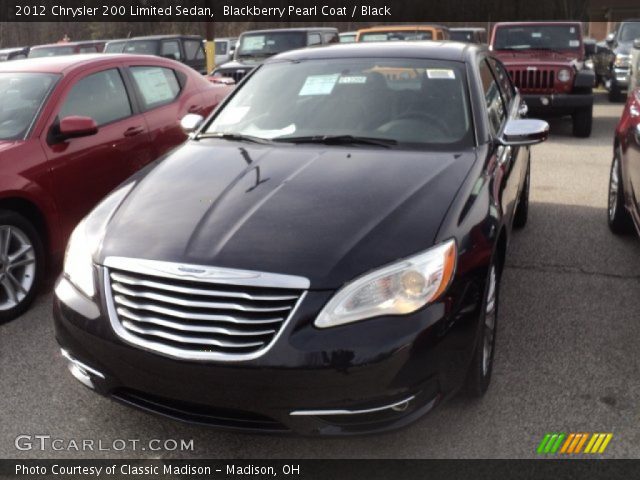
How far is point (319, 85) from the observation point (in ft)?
13.6

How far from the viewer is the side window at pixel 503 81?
502 cm

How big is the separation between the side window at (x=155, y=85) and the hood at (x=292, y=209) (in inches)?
90.6

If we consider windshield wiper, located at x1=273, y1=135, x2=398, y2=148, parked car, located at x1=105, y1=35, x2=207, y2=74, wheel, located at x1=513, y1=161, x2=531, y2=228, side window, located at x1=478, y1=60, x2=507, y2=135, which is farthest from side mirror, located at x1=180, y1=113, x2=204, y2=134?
parked car, located at x1=105, y1=35, x2=207, y2=74

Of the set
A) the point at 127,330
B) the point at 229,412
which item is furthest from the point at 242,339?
the point at 127,330

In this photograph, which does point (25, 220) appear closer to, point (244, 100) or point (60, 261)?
point (60, 261)

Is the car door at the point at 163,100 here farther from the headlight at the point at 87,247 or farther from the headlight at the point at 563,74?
the headlight at the point at 563,74

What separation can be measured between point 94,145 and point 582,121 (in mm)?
8341

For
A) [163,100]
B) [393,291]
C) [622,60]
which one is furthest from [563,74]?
[393,291]

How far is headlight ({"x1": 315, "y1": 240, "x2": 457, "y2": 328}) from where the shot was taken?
2.52 m

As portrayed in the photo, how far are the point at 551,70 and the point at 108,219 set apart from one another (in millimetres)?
9327

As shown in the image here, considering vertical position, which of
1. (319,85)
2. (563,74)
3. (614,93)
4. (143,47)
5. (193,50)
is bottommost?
(614,93)

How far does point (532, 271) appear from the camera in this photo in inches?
197

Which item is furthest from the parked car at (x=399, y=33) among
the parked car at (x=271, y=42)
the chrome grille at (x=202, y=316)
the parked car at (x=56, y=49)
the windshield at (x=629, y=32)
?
the chrome grille at (x=202, y=316)

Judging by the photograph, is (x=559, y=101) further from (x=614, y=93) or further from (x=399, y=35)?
(x=614, y=93)
